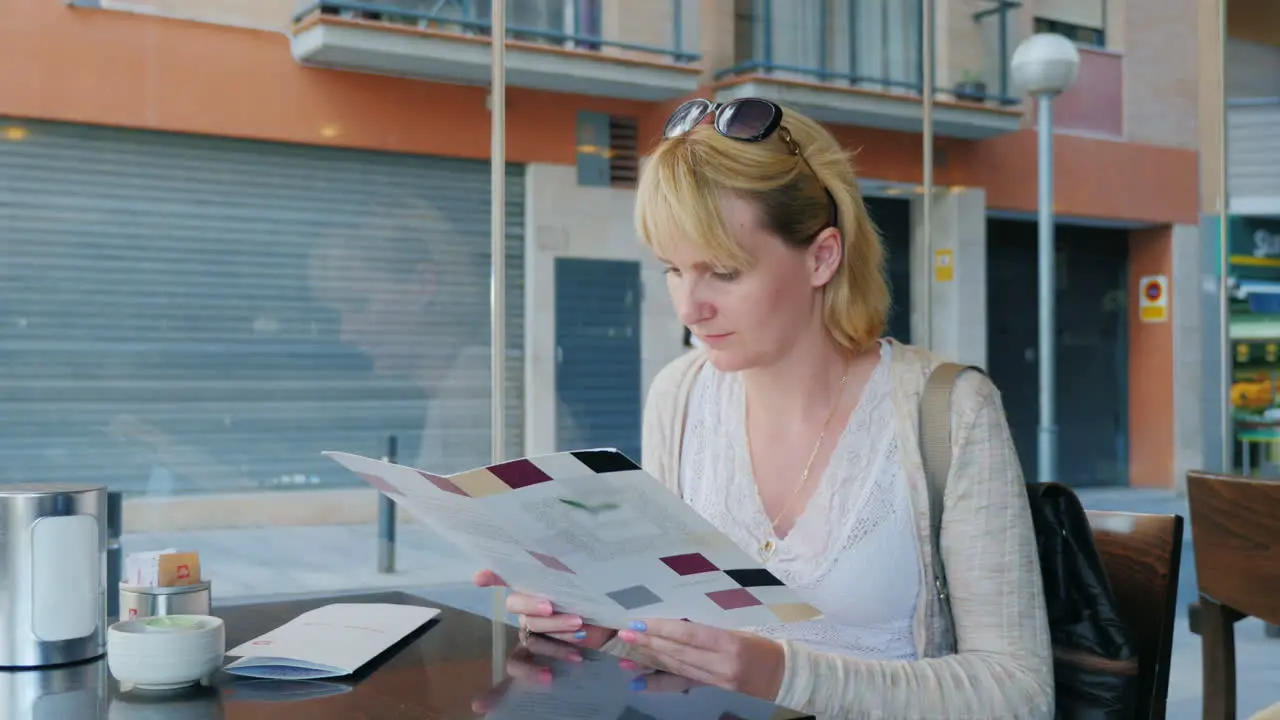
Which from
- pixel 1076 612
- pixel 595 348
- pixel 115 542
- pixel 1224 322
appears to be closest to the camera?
pixel 1076 612

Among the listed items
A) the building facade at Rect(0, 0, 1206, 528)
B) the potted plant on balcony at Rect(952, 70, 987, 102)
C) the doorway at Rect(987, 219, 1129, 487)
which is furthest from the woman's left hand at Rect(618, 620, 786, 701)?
the potted plant on balcony at Rect(952, 70, 987, 102)

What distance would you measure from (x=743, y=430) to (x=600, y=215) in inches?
80.5

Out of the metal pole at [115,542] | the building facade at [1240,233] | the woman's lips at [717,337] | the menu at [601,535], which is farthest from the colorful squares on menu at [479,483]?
the building facade at [1240,233]

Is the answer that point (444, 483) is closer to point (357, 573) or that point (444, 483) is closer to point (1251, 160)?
point (357, 573)

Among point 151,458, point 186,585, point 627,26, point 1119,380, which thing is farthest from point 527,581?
point 1119,380

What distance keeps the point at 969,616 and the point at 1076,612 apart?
0.38 ft

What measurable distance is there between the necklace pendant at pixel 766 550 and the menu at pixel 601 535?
1.07 ft

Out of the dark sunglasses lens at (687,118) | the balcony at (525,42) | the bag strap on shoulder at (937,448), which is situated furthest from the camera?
the balcony at (525,42)

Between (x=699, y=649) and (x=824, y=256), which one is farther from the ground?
(x=824, y=256)

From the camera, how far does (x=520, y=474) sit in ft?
3.17

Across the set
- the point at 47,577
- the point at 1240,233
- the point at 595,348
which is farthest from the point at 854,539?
the point at 1240,233

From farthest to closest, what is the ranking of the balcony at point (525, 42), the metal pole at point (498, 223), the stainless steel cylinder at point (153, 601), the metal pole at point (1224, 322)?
the metal pole at point (1224, 322), the metal pole at point (498, 223), the balcony at point (525, 42), the stainless steel cylinder at point (153, 601)

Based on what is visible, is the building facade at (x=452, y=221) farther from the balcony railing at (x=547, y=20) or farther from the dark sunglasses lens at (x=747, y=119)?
the dark sunglasses lens at (x=747, y=119)

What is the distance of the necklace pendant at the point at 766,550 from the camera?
1.49 metres
